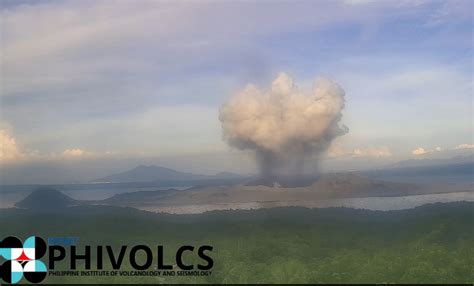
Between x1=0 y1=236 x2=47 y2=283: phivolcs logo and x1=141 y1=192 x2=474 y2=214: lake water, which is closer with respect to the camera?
x1=0 y1=236 x2=47 y2=283: phivolcs logo

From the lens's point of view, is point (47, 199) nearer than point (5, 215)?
No

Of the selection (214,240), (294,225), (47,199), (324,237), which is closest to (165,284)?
(214,240)

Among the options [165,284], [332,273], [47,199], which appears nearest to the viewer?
[165,284]

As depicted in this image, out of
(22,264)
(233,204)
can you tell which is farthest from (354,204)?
(22,264)

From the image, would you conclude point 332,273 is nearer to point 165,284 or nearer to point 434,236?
point 165,284

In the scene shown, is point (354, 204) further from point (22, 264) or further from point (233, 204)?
point (22, 264)
